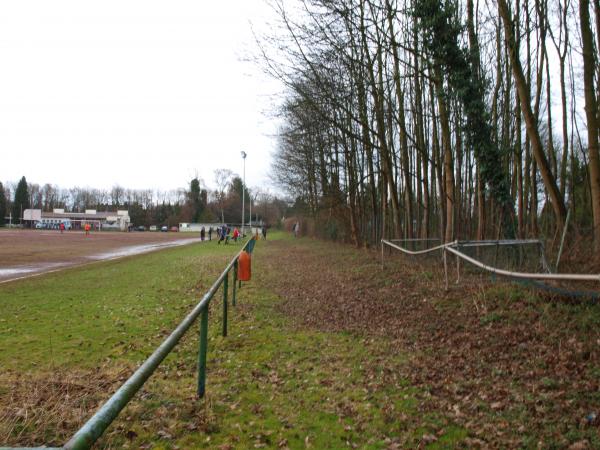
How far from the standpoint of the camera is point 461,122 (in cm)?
1220

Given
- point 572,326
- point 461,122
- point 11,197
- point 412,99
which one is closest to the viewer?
point 572,326

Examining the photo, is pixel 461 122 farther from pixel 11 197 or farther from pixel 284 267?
pixel 11 197

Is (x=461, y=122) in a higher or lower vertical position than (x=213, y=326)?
higher

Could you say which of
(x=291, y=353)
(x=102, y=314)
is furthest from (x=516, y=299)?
(x=102, y=314)

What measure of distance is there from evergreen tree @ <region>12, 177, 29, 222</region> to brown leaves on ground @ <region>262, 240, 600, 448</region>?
434 feet

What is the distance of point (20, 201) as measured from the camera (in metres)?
123

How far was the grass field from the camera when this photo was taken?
13.5ft

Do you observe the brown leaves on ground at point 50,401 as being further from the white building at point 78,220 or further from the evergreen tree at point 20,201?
the evergreen tree at point 20,201

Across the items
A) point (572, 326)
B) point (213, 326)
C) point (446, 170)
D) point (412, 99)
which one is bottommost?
point (213, 326)

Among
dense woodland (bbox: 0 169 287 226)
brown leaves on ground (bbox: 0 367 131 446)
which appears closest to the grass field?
brown leaves on ground (bbox: 0 367 131 446)

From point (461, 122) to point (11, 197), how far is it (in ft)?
476

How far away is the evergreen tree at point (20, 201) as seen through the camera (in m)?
122

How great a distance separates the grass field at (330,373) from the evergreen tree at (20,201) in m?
129

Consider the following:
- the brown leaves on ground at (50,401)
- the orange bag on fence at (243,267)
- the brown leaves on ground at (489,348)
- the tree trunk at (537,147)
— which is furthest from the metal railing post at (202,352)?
the tree trunk at (537,147)
